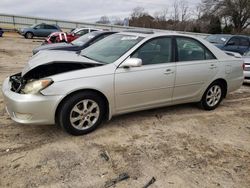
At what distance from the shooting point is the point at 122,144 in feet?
11.8

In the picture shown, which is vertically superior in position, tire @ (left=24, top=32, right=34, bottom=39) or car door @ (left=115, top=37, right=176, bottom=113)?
tire @ (left=24, top=32, right=34, bottom=39)

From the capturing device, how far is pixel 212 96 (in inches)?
202

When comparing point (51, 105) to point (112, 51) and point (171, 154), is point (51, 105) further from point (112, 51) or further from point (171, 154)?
point (171, 154)

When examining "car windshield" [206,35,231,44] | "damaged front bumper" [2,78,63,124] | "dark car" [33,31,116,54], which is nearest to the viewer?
"damaged front bumper" [2,78,63,124]

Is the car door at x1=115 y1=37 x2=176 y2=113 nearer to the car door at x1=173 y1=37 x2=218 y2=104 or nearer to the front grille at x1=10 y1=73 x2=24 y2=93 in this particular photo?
the car door at x1=173 y1=37 x2=218 y2=104

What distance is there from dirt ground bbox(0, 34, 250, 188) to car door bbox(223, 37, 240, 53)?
7629 millimetres

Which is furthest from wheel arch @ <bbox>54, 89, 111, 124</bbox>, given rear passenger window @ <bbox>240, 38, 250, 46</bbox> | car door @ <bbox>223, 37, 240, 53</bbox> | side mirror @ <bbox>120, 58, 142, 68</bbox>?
rear passenger window @ <bbox>240, 38, 250, 46</bbox>

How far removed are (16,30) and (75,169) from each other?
2825cm

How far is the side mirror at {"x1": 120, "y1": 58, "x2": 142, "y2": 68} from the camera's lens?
3801 millimetres

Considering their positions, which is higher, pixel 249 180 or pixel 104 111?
pixel 104 111

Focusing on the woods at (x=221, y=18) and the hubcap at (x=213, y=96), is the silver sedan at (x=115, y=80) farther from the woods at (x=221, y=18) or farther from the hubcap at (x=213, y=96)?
the woods at (x=221, y=18)

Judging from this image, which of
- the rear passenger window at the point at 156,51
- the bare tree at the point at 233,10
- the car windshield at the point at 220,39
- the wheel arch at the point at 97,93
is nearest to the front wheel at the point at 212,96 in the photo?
the rear passenger window at the point at 156,51

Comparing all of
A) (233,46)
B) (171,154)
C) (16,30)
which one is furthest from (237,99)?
(16,30)

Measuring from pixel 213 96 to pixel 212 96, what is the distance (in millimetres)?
30
